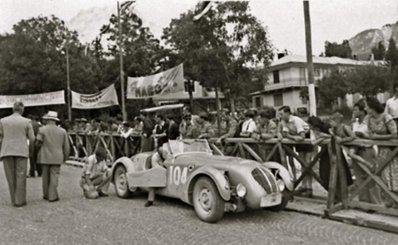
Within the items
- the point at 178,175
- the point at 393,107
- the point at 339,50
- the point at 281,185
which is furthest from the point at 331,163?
the point at 339,50

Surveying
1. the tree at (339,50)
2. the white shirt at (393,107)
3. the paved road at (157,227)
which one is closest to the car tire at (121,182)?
the paved road at (157,227)

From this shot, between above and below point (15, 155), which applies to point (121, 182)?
below

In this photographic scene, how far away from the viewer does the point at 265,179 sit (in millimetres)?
6988

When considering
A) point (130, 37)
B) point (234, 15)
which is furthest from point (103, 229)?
point (130, 37)

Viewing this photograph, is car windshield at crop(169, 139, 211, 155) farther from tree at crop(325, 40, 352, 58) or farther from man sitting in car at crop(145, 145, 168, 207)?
tree at crop(325, 40, 352, 58)

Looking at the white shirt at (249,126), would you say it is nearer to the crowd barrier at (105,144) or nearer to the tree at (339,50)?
the crowd barrier at (105,144)

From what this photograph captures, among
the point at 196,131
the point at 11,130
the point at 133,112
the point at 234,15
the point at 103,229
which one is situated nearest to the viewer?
the point at 103,229

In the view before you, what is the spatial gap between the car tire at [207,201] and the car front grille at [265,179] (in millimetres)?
665

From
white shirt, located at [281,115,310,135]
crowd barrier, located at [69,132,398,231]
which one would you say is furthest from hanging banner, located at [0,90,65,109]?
white shirt, located at [281,115,310,135]

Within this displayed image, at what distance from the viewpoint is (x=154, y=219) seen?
7.18m

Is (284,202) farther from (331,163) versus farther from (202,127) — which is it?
(202,127)

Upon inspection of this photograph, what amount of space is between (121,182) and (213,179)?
3099 mm

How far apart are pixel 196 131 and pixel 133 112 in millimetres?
29885

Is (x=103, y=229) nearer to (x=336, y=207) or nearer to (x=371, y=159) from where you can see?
(x=336, y=207)
